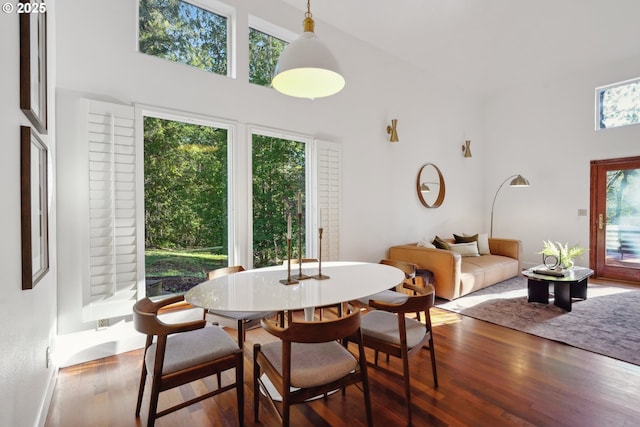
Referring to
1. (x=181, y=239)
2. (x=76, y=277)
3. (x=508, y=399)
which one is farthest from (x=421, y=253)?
(x=76, y=277)

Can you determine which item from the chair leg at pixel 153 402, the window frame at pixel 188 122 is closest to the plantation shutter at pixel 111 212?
the window frame at pixel 188 122

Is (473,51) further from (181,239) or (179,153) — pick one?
(181,239)

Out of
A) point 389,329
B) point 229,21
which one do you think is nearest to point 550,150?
point 389,329

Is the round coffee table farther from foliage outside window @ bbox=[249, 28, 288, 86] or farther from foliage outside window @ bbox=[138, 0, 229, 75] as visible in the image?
foliage outside window @ bbox=[138, 0, 229, 75]

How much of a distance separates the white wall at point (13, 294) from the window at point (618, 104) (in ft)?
24.0

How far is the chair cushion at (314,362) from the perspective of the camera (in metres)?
1.50

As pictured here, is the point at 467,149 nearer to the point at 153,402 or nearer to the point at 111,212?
the point at 111,212

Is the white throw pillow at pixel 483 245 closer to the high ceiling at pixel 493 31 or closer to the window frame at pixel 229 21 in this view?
the high ceiling at pixel 493 31

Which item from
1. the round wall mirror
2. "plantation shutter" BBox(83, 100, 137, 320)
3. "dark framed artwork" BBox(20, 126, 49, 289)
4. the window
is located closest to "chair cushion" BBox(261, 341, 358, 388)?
"dark framed artwork" BBox(20, 126, 49, 289)

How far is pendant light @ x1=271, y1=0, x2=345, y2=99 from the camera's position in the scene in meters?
1.81

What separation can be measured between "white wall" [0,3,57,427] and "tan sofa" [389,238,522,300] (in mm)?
3895

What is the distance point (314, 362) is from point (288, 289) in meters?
0.46

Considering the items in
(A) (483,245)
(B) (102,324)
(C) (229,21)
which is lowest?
(B) (102,324)

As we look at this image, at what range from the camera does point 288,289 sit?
74.1 inches
